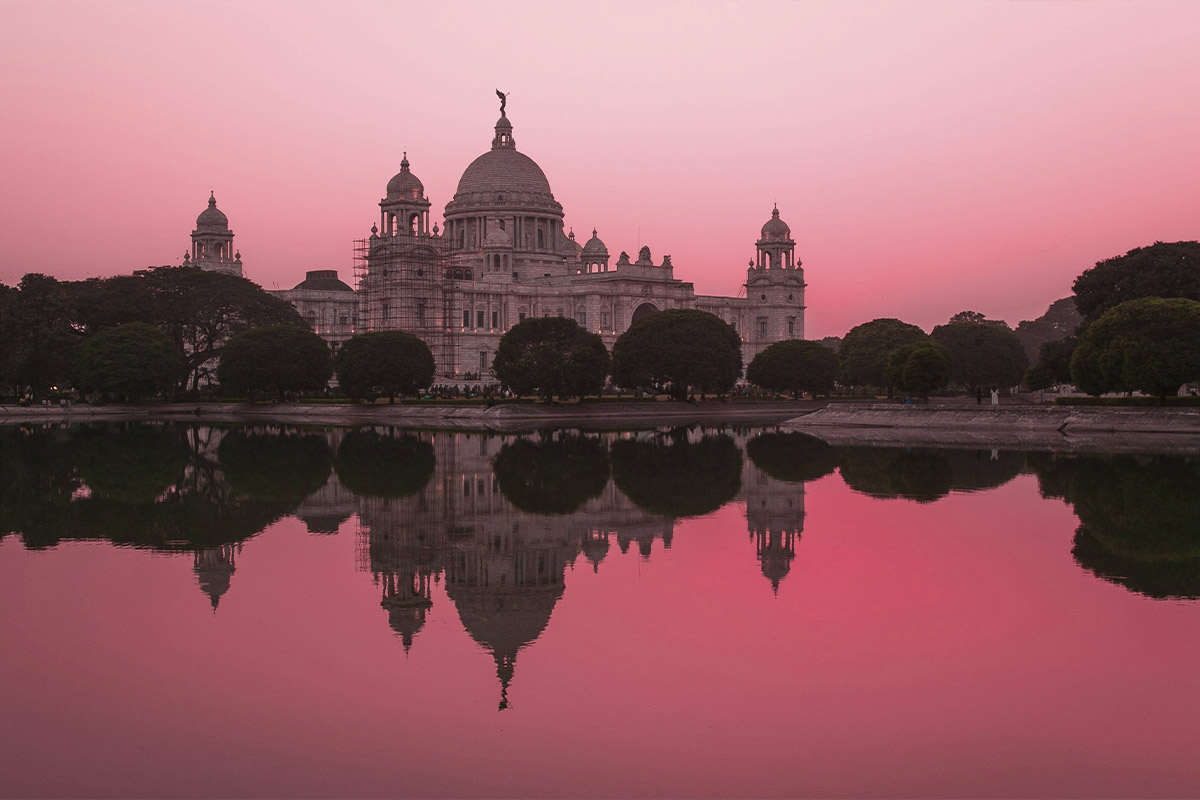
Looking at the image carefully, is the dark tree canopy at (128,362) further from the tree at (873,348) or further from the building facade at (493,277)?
the tree at (873,348)

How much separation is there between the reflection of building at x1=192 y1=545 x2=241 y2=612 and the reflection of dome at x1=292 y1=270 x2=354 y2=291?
405 ft

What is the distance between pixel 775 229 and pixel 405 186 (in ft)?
152

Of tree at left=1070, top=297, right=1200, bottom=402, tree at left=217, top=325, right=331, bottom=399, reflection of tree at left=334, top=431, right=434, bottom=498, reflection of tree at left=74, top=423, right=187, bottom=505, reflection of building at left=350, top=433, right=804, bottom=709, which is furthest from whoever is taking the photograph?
tree at left=217, top=325, right=331, bottom=399

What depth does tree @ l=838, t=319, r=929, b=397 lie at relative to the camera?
311 feet

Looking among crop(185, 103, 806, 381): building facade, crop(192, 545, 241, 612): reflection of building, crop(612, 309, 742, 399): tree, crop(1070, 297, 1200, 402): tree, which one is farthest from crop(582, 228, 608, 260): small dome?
crop(192, 545, 241, 612): reflection of building

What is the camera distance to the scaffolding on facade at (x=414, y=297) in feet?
343

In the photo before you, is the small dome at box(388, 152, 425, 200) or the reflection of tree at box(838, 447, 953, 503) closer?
the reflection of tree at box(838, 447, 953, 503)

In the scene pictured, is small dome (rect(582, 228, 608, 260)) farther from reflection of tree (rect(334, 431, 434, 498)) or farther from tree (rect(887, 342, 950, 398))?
reflection of tree (rect(334, 431, 434, 498))

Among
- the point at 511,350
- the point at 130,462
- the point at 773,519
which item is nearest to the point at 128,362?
the point at 511,350

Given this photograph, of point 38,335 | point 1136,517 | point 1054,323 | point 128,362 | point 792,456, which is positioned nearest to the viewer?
point 1136,517

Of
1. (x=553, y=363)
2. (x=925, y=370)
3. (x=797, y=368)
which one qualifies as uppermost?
(x=553, y=363)

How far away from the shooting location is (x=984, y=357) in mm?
90688

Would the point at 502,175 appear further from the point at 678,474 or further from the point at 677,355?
the point at 678,474

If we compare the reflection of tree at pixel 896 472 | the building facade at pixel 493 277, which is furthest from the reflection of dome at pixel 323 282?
the reflection of tree at pixel 896 472
